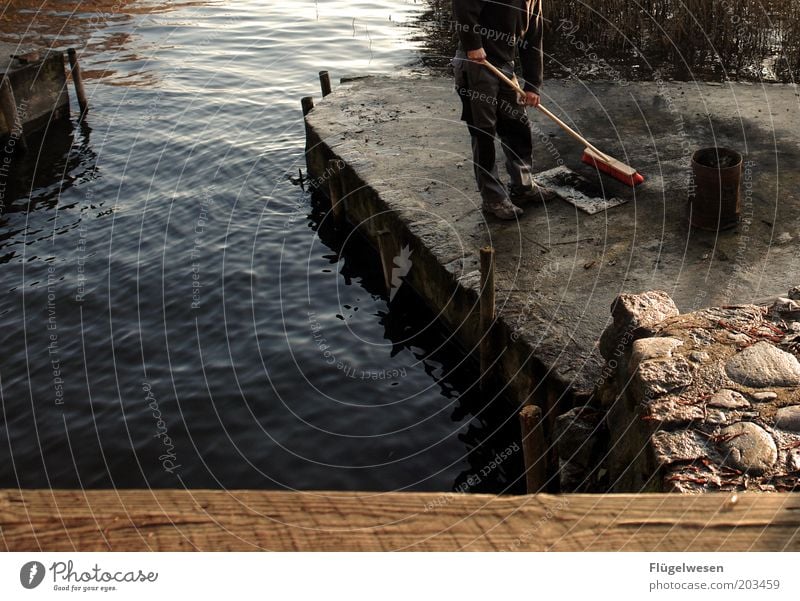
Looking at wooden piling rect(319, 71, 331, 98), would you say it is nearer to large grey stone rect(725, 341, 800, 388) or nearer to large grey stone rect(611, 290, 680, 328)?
large grey stone rect(611, 290, 680, 328)

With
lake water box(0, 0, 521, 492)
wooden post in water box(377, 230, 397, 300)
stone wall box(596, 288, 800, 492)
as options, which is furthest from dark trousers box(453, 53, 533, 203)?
stone wall box(596, 288, 800, 492)

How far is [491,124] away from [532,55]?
90cm

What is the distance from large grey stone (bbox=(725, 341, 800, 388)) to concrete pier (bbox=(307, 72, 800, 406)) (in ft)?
6.54

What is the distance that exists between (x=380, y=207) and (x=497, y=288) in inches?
115

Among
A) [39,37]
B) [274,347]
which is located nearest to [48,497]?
[274,347]

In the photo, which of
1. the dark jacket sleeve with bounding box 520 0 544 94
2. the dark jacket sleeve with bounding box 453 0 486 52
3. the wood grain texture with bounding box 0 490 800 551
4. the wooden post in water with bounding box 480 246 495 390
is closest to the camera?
the wood grain texture with bounding box 0 490 800 551

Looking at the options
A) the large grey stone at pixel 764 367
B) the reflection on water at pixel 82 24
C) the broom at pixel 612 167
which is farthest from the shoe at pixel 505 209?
the reflection on water at pixel 82 24

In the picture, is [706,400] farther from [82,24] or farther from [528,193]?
[82,24]

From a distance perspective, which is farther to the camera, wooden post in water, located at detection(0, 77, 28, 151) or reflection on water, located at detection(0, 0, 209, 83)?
reflection on water, located at detection(0, 0, 209, 83)

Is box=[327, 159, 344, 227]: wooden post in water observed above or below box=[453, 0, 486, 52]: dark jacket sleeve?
below

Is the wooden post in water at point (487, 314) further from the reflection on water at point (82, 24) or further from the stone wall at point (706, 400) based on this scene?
the reflection on water at point (82, 24)

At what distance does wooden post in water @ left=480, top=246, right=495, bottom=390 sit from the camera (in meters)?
7.66

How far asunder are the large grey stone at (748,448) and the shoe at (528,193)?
5.78 meters

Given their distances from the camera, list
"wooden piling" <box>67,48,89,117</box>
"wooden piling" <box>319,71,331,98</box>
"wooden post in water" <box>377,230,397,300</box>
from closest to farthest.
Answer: "wooden post in water" <box>377,230,397,300</box>
"wooden piling" <box>319,71,331,98</box>
"wooden piling" <box>67,48,89,117</box>
